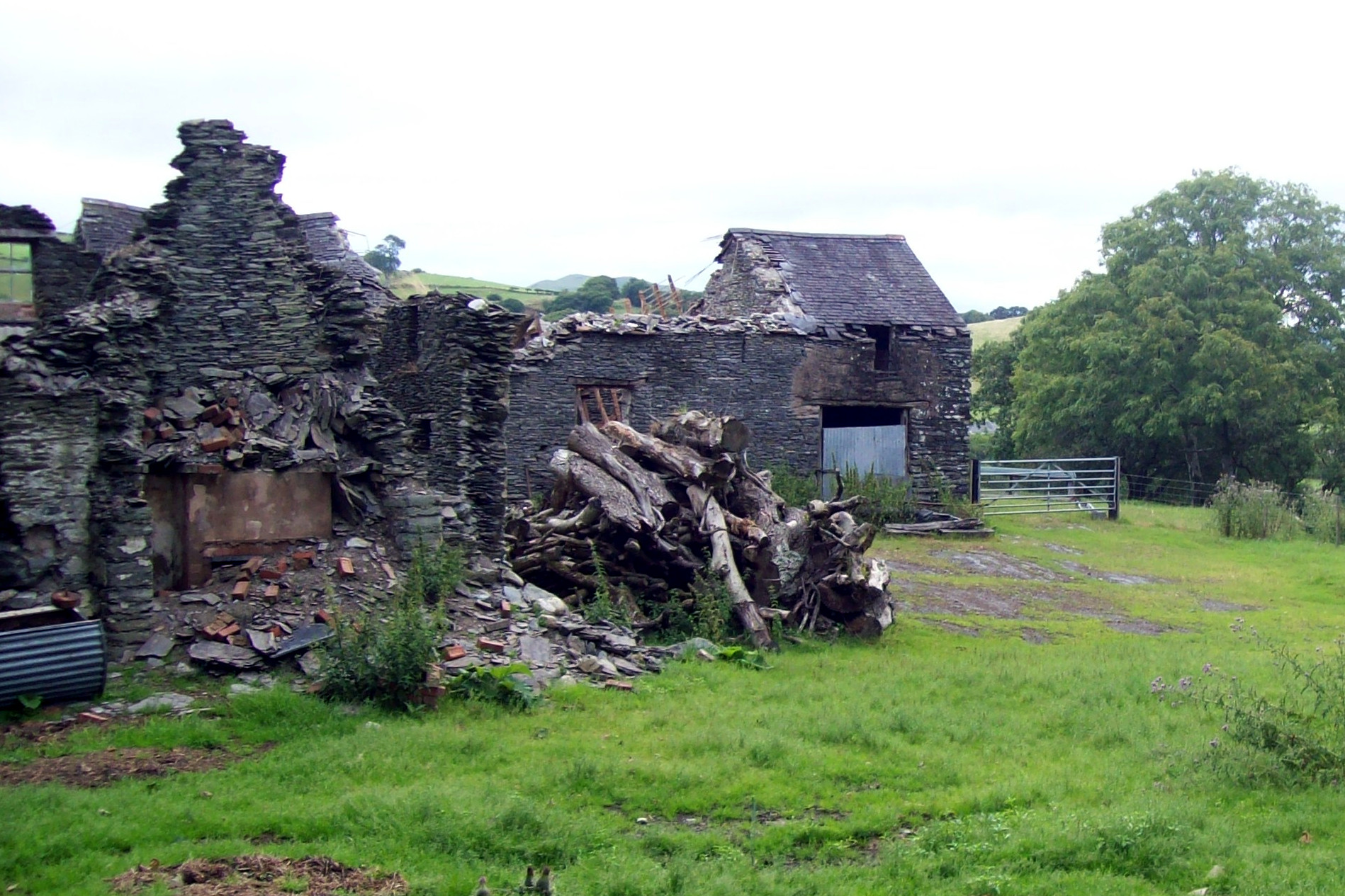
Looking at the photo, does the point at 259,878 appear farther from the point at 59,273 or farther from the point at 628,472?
the point at 59,273

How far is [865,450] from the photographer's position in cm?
2439

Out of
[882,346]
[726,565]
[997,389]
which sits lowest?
[726,565]

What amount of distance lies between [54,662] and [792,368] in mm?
17070

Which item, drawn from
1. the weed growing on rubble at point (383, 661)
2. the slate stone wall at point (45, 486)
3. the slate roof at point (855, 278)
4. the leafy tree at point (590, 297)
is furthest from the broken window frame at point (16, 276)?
the leafy tree at point (590, 297)

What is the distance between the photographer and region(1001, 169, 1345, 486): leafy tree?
36.1 metres

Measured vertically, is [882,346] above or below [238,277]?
above

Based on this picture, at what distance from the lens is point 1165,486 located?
124 feet

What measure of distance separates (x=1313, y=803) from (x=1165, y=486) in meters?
32.7

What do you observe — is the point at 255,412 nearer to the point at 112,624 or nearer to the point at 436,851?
the point at 112,624

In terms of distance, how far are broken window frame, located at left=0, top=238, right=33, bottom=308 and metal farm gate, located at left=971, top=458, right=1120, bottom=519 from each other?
1873 cm

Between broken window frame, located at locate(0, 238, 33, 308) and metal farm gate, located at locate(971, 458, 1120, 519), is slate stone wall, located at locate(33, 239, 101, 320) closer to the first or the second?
broken window frame, located at locate(0, 238, 33, 308)

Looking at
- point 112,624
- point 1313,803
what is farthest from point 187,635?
point 1313,803

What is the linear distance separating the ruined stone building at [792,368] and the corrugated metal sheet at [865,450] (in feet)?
0.09

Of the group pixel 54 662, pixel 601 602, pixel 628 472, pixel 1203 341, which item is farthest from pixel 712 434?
pixel 1203 341
